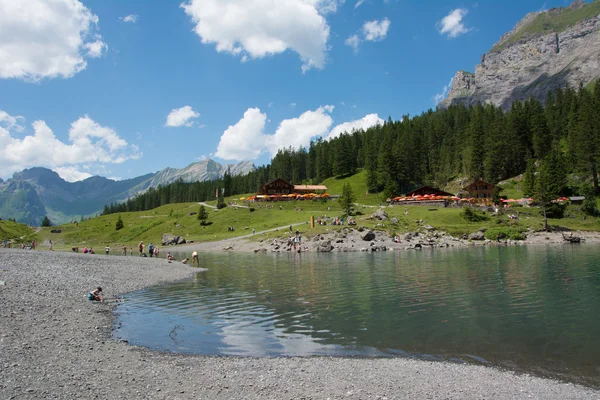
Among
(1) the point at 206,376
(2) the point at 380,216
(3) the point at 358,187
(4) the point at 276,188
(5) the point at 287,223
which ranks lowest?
(1) the point at 206,376

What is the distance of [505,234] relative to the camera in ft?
255

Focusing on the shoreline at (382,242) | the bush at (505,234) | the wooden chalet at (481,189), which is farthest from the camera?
the wooden chalet at (481,189)

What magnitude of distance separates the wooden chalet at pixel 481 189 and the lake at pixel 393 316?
84.0 metres

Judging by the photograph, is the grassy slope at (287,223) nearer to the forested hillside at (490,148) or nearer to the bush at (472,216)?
the bush at (472,216)

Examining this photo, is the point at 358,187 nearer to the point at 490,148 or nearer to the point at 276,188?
the point at 276,188

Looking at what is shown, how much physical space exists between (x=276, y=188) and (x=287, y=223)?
6152cm

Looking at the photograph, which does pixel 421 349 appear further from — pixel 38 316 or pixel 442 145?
pixel 442 145

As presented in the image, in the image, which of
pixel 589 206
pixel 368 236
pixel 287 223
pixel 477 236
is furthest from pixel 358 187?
pixel 368 236

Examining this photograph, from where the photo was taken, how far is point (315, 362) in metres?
15.1

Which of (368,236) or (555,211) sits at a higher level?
(555,211)

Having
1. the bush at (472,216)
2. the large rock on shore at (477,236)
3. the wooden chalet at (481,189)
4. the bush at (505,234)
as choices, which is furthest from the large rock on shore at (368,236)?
the wooden chalet at (481,189)

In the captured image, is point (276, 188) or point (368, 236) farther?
point (276, 188)

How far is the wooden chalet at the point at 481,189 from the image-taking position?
386 ft

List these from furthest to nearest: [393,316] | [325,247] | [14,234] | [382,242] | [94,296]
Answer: [14,234]
[382,242]
[325,247]
[94,296]
[393,316]
